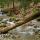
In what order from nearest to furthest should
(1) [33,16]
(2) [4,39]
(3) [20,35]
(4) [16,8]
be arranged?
1. (1) [33,16]
2. (2) [4,39]
3. (3) [20,35]
4. (4) [16,8]

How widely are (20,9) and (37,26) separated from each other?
1.26m

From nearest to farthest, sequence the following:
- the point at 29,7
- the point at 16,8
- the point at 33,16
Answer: the point at 33,16
the point at 29,7
the point at 16,8

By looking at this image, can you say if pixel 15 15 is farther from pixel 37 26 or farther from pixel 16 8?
pixel 37 26

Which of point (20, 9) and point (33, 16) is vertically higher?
point (33, 16)

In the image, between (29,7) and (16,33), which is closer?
(16,33)

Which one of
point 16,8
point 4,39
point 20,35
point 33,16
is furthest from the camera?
point 16,8

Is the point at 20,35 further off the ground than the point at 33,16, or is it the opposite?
the point at 33,16

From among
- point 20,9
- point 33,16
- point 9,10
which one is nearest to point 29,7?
point 20,9

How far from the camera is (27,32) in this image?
378 centimetres

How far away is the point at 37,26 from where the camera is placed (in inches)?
165

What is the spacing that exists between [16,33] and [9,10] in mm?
2126

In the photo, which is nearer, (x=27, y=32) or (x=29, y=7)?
(x=27, y=32)

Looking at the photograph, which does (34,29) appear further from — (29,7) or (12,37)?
(29,7)

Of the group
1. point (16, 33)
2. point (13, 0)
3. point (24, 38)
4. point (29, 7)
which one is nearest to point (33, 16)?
point (24, 38)
